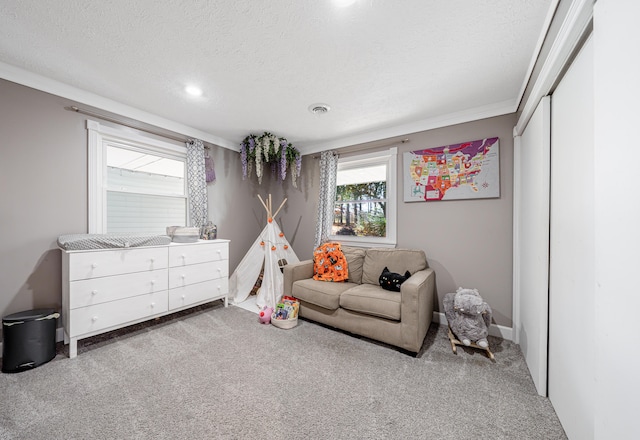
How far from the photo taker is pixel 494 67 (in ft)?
6.45

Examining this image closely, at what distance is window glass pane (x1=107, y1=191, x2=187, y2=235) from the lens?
2.78 m

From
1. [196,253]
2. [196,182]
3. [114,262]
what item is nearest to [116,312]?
[114,262]

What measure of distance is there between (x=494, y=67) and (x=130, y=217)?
3.90 meters

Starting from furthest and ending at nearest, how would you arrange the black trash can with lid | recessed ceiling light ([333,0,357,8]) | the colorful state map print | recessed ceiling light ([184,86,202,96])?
the colorful state map print → recessed ceiling light ([184,86,202,96]) → the black trash can with lid → recessed ceiling light ([333,0,357,8])

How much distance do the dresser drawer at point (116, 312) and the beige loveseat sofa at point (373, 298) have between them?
137 cm

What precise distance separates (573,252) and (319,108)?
238 cm

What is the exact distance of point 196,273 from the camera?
296cm

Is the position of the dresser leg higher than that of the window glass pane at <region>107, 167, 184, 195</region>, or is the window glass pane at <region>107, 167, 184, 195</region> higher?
the window glass pane at <region>107, 167, 184, 195</region>

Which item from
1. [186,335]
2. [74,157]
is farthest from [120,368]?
[74,157]

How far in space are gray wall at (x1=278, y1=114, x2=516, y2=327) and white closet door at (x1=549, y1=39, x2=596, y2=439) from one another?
3.20 ft

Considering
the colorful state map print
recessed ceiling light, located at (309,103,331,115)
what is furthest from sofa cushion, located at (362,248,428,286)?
recessed ceiling light, located at (309,103,331,115)

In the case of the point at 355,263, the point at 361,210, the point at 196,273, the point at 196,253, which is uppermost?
the point at 361,210

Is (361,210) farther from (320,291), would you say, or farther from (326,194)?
(320,291)

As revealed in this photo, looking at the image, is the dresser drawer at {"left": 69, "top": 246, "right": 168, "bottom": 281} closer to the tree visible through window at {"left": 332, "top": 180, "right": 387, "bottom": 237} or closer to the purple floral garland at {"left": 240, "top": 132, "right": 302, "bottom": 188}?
the purple floral garland at {"left": 240, "top": 132, "right": 302, "bottom": 188}
